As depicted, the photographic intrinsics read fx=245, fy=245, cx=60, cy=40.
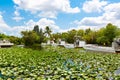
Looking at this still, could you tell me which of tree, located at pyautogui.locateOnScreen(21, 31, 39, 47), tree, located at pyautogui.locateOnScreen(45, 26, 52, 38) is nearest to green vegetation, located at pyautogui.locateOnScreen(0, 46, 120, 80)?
tree, located at pyautogui.locateOnScreen(21, 31, 39, 47)

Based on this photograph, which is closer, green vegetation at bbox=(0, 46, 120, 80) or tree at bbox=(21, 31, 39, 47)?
green vegetation at bbox=(0, 46, 120, 80)

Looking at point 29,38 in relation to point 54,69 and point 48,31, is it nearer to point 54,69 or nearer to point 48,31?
point 48,31

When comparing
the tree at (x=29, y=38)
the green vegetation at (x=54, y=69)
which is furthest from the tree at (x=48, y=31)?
the green vegetation at (x=54, y=69)

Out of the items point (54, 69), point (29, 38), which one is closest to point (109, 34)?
point (29, 38)

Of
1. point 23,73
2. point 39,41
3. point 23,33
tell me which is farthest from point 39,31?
point 23,73

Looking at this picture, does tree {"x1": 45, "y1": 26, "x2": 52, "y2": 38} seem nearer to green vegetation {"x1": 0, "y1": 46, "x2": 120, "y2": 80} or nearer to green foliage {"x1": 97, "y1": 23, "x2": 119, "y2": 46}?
green foliage {"x1": 97, "y1": 23, "x2": 119, "y2": 46}

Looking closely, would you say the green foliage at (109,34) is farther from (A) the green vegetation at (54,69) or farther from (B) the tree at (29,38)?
(A) the green vegetation at (54,69)

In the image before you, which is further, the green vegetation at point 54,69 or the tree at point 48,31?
the tree at point 48,31

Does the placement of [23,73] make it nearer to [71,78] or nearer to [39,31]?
[71,78]

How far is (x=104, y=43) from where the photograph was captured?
46188mm

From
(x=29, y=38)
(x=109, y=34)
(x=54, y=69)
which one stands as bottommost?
(x=54, y=69)

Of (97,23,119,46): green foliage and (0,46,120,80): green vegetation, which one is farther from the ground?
(97,23,119,46): green foliage

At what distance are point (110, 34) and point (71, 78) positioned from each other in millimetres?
38573

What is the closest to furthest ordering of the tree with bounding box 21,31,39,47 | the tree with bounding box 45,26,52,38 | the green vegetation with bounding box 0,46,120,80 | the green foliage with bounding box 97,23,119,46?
1. the green vegetation with bounding box 0,46,120,80
2. the green foliage with bounding box 97,23,119,46
3. the tree with bounding box 21,31,39,47
4. the tree with bounding box 45,26,52,38
